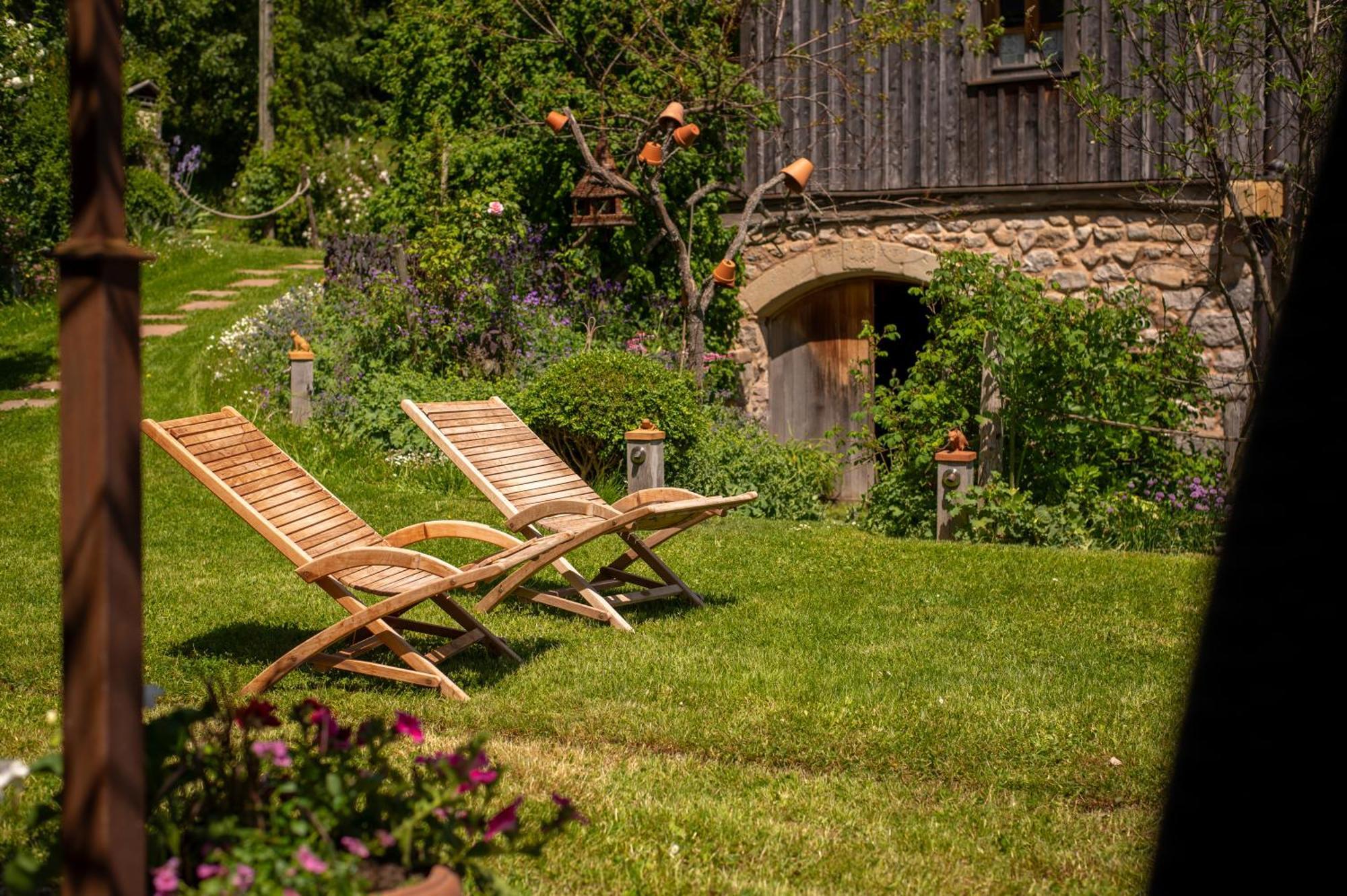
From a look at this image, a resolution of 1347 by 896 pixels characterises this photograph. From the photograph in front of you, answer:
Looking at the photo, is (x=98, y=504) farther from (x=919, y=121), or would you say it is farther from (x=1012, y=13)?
(x=1012, y=13)

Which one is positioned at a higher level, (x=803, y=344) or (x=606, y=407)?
(x=803, y=344)

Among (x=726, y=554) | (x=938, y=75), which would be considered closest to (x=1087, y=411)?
(x=726, y=554)

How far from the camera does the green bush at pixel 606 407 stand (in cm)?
905

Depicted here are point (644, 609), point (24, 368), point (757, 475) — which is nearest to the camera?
point (644, 609)

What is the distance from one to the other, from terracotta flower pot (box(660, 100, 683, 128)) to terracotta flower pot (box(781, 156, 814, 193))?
2.81 feet

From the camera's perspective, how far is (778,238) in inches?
440

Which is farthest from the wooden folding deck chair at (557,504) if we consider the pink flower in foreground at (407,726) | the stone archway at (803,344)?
the stone archway at (803,344)

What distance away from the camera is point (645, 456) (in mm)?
8461

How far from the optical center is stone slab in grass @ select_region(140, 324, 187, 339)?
13.1m

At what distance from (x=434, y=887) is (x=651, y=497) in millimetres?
4009

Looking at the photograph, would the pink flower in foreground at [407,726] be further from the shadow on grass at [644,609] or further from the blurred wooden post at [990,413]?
the blurred wooden post at [990,413]

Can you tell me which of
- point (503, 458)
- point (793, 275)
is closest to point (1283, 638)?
point (503, 458)

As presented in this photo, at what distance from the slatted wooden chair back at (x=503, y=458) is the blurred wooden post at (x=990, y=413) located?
2727 millimetres

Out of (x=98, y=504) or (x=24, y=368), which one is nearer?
(x=98, y=504)
